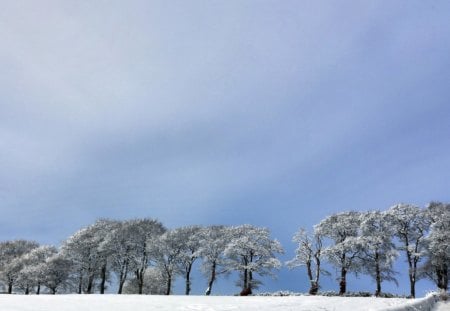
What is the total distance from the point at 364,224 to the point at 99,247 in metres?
42.1

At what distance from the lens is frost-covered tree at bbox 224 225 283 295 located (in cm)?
6406

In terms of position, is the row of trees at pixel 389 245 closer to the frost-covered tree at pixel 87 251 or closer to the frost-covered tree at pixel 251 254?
the frost-covered tree at pixel 251 254

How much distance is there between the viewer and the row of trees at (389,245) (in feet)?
182

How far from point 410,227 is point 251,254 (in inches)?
942

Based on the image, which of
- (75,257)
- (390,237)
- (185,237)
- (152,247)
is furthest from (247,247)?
(75,257)

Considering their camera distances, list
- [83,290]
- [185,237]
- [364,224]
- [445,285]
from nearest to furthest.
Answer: [445,285], [364,224], [185,237], [83,290]

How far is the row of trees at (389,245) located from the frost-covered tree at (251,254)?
640 centimetres

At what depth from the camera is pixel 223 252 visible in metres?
65.4

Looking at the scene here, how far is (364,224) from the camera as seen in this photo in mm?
59188

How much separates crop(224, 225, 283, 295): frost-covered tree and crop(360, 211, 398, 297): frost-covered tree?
13.3 m

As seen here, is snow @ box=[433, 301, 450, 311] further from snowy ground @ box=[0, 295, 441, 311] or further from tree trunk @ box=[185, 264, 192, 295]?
tree trunk @ box=[185, 264, 192, 295]

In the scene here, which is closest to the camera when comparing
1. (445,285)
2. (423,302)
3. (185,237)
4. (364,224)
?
(423,302)

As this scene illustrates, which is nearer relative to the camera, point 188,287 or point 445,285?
point 445,285

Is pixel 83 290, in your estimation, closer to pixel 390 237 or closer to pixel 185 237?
pixel 185 237
